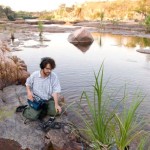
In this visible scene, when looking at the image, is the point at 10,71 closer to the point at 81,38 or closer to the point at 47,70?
the point at 47,70

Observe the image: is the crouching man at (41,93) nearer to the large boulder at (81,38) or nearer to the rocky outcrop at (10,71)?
the rocky outcrop at (10,71)

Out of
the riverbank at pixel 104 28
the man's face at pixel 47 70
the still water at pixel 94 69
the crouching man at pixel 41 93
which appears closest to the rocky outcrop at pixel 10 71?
the still water at pixel 94 69

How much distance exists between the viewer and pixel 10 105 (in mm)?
7008

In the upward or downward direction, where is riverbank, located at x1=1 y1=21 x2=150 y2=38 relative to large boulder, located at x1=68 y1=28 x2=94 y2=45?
downward

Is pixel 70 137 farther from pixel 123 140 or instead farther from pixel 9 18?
pixel 9 18

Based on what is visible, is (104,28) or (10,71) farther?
(104,28)

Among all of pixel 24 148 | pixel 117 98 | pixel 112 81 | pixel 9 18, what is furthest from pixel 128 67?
pixel 9 18

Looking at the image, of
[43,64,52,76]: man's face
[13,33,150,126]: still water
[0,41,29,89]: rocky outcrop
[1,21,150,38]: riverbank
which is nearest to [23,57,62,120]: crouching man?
[43,64,52,76]: man's face

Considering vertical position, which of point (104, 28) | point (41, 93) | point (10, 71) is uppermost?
point (41, 93)

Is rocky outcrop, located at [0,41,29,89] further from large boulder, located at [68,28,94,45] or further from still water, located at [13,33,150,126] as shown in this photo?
large boulder, located at [68,28,94,45]

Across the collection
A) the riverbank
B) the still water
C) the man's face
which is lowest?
the riverbank

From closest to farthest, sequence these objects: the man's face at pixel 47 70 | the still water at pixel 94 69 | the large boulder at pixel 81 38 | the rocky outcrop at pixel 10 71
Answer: the man's face at pixel 47 70 → the rocky outcrop at pixel 10 71 → the still water at pixel 94 69 → the large boulder at pixel 81 38

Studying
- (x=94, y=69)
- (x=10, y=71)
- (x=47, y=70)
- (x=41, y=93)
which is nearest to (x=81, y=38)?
(x=94, y=69)

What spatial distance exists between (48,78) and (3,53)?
13.3ft
